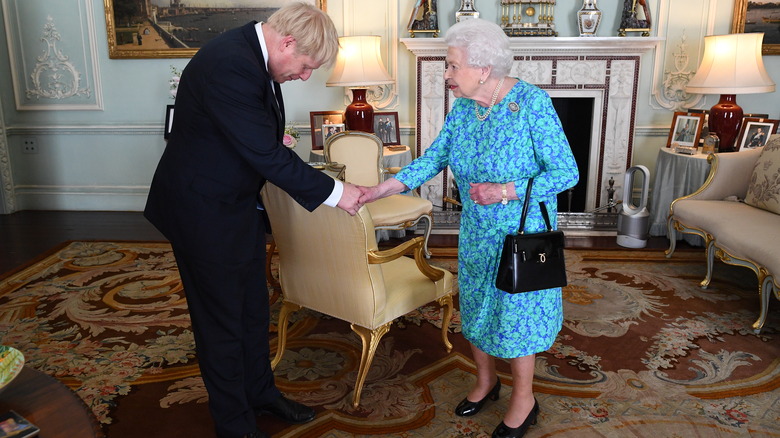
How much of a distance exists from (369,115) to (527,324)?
123 inches

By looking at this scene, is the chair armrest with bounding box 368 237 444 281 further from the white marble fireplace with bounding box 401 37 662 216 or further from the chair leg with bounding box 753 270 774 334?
A: the white marble fireplace with bounding box 401 37 662 216

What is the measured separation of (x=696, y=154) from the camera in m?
4.75

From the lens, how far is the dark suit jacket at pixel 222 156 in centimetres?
196

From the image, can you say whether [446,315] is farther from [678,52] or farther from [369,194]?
[678,52]

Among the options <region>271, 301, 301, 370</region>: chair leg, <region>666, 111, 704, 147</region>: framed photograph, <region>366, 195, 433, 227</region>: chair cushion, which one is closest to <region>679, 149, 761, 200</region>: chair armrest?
<region>666, 111, 704, 147</region>: framed photograph

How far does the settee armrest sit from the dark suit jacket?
10.2ft

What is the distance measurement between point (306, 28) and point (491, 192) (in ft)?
2.63

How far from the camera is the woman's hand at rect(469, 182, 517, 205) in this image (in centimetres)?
214

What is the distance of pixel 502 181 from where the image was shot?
220 cm

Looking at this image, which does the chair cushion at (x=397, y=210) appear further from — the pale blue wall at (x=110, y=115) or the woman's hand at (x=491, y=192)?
the woman's hand at (x=491, y=192)

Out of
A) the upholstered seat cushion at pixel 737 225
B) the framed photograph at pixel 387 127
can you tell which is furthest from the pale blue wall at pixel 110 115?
the upholstered seat cushion at pixel 737 225

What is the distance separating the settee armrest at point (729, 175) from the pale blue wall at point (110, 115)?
1.37 metres

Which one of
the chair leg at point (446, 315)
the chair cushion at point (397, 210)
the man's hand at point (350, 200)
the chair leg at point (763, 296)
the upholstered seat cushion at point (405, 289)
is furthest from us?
the chair cushion at point (397, 210)

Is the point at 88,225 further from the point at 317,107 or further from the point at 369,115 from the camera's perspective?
the point at 369,115
